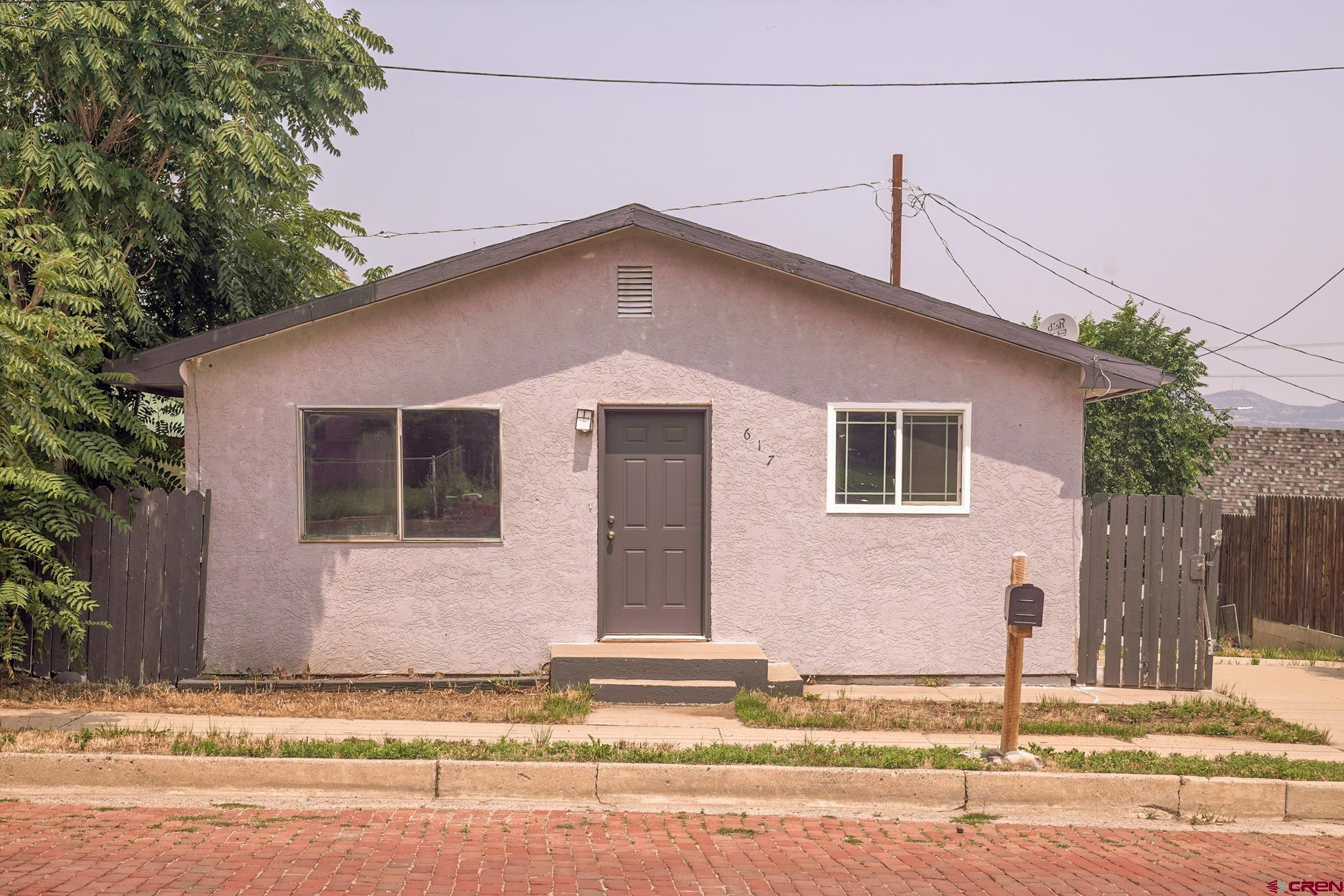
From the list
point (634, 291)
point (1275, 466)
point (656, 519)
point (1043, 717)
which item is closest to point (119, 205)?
point (634, 291)

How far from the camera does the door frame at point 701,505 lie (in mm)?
10898

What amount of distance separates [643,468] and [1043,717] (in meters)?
4.10

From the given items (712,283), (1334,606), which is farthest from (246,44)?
(1334,606)

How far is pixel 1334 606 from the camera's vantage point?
1609 cm

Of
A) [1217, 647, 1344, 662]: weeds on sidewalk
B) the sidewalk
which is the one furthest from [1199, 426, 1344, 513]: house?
the sidewalk

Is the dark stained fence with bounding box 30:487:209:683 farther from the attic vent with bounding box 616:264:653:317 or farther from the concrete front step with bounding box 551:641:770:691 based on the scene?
the attic vent with bounding box 616:264:653:317

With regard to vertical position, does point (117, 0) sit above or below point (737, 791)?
above

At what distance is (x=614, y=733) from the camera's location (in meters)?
8.62

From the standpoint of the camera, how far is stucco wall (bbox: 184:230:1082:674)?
10.8 metres

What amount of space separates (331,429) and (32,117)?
427 centimetres

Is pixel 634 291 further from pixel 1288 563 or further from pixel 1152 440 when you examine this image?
pixel 1152 440

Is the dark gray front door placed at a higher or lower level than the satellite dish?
lower

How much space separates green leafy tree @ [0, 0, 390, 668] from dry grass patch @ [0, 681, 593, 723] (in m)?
0.49

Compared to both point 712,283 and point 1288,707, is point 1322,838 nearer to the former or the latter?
point 1288,707
